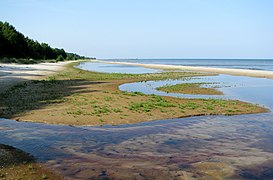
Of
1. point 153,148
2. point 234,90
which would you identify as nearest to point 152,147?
point 153,148

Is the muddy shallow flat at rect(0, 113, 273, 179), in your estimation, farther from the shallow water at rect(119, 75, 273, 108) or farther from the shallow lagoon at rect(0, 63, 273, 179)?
the shallow water at rect(119, 75, 273, 108)

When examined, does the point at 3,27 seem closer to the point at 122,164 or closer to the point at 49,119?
the point at 49,119

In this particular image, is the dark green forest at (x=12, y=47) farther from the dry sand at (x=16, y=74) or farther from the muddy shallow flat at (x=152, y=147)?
the muddy shallow flat at (x=152, y=147)

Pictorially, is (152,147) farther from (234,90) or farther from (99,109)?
(234,90)

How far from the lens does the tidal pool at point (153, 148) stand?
31.5ft

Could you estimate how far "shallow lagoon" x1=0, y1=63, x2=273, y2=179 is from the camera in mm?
9695

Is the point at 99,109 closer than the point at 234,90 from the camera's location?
Yes

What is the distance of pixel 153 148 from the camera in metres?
12.1

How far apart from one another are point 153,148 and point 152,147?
15cm

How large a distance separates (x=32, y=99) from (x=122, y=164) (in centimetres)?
1479

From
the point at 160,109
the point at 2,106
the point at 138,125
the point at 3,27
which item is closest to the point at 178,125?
the point at 138,125

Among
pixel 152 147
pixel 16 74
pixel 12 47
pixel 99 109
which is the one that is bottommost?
pixel 152 147

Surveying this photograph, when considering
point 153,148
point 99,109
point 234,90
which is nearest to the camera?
point 153,148

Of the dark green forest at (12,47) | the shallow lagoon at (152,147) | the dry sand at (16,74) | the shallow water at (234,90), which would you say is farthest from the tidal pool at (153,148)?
the dark green forest at (12,47)
